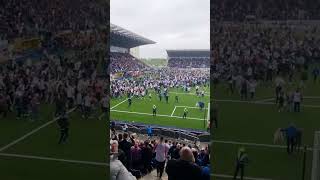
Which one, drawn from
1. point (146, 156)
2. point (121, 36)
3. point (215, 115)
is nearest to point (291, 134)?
point (215, 115)

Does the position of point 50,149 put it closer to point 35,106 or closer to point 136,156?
point 35,106

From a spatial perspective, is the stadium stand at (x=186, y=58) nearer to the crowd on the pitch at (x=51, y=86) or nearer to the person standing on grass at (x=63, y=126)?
the crowd on the pitch at (x=51, y=86)

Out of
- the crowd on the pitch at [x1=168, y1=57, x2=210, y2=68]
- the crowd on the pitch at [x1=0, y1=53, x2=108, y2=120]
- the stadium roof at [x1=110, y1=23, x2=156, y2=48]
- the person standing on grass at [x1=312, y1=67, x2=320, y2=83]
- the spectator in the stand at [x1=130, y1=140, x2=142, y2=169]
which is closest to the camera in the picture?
the person standing on grass at [x1=312, y1=67, x2=320, y2=83]

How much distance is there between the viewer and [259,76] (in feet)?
18.0

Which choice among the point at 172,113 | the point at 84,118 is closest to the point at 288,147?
the point at 84,118

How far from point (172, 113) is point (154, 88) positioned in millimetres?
8920

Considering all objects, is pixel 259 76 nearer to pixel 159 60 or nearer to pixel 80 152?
pixel 80 152

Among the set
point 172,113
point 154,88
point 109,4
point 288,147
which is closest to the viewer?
point 288,147

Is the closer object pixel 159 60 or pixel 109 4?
pixel 109 4

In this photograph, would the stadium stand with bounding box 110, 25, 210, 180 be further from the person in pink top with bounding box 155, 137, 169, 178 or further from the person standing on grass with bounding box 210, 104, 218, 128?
the person standing on grass with bounding box 210, 104, 218, 128

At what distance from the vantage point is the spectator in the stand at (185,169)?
3.51 m

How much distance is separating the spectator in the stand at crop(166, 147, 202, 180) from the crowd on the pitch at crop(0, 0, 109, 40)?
286 centimetres

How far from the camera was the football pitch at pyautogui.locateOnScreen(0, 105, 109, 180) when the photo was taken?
604 centimetres

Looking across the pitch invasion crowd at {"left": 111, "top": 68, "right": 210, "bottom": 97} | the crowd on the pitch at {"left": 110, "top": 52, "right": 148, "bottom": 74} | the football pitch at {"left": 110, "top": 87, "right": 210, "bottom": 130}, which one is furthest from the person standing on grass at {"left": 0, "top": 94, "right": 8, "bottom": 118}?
the crowd on the pitch at {"left": 110, "top": 52, "right": 148, "bottom": 74}
